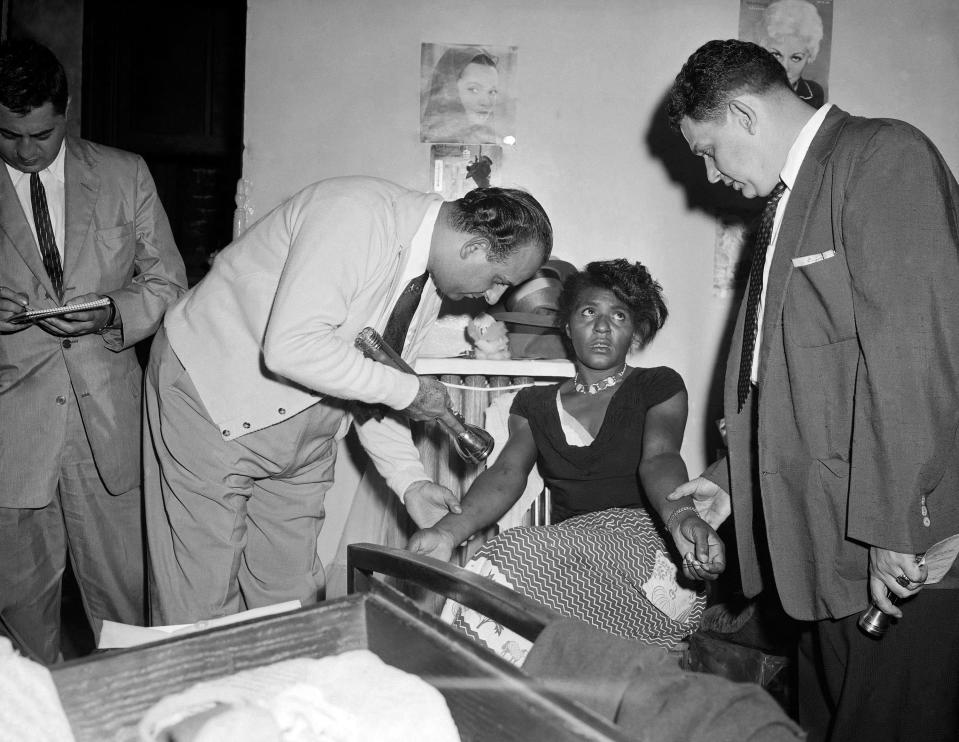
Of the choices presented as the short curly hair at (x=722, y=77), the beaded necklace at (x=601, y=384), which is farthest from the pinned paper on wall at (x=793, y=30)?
the short curly hair at (x=722, y=77)

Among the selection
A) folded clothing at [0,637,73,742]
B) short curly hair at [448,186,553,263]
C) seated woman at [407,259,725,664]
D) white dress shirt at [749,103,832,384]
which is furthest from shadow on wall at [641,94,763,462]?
folded clothing at [0,637,73,742]

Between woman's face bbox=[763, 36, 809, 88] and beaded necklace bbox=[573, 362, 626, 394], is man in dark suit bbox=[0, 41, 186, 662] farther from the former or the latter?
woman's face bbox=[763, 36, 809, 88]

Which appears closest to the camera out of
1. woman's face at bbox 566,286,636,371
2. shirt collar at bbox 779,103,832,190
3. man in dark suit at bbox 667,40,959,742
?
man in dark suit at bbox 667,40,959,742

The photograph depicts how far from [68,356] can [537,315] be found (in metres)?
1.55

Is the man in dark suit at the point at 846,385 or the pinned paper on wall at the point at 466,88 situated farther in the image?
the pinned paper on wall at the point at 466,88

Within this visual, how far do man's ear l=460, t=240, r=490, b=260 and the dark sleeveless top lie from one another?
29.0 inches

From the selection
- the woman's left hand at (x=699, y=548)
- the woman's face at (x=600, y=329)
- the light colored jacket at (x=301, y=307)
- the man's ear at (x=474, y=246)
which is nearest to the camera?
the light colored jacket at (x=301, y=307)

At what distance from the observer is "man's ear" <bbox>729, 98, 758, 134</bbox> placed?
161cm

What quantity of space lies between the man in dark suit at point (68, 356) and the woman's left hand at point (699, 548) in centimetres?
167

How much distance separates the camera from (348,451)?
3.33 metres

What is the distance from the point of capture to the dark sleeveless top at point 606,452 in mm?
2436

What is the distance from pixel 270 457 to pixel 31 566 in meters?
0.91

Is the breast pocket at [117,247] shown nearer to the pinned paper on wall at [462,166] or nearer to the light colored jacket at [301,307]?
the light colored jacket at [301,307]

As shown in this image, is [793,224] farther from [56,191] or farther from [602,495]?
[56,191]
